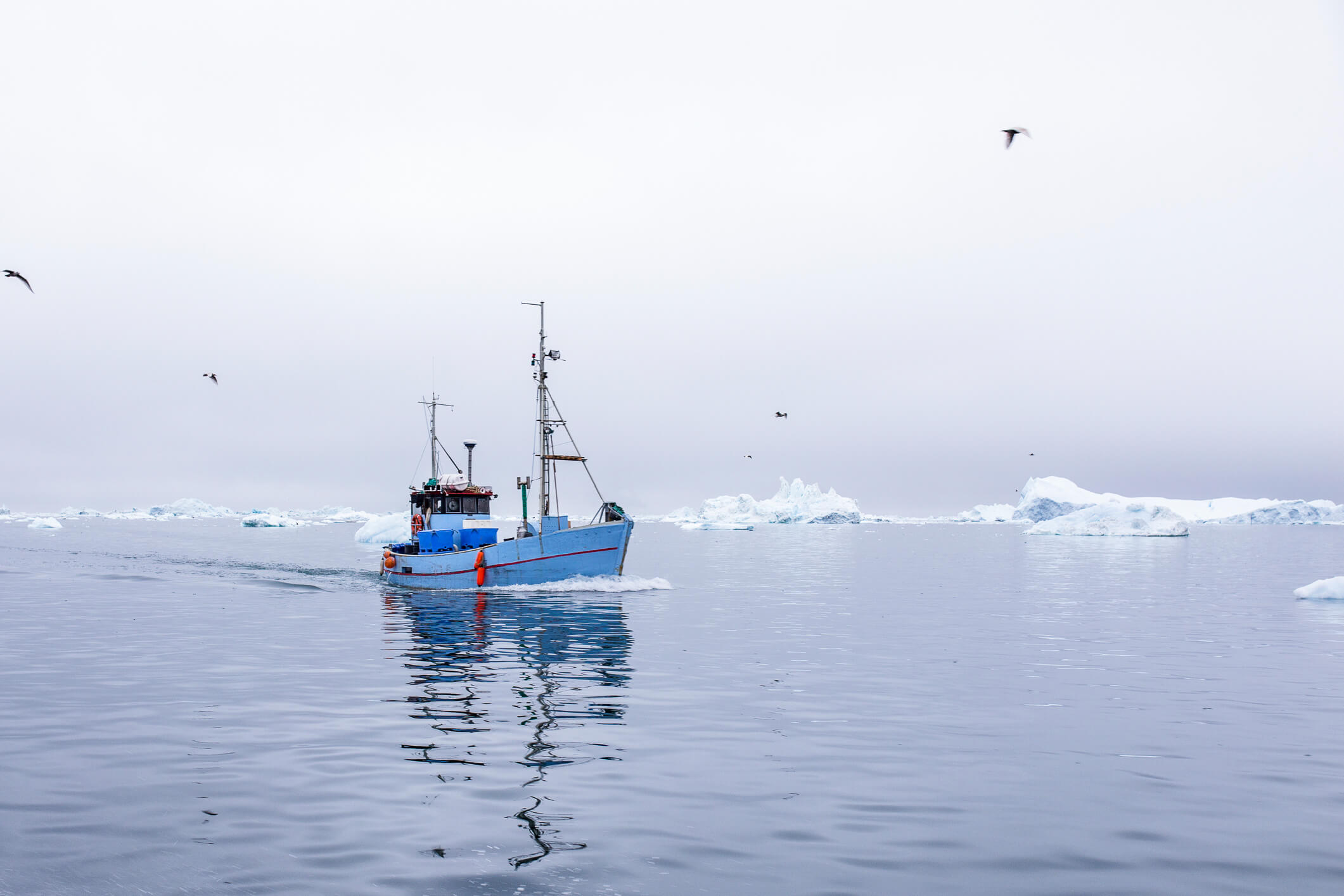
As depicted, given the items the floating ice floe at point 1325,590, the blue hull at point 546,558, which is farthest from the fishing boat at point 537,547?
the floating ice floe at point 1325,590

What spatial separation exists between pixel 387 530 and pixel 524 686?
273 ft

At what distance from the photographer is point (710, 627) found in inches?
1134

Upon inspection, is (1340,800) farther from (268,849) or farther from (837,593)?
(837,593)

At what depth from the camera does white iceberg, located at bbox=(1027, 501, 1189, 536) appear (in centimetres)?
12425

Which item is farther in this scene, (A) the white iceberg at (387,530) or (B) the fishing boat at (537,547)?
(A) the white iceberg at (387,530)

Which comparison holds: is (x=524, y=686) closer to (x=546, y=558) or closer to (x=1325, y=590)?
(x=546, y=558)

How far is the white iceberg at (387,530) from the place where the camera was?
91.0 metres

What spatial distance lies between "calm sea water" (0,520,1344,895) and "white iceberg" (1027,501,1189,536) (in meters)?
106

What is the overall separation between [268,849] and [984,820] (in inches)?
292

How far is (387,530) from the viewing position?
95438 mm

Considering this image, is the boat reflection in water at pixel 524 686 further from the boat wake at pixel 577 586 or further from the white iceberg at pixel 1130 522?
the white iceberg at pixel 1130 522

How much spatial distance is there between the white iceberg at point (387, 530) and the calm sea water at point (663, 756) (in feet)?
199

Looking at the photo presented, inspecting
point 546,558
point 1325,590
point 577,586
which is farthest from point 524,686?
point 1325,590

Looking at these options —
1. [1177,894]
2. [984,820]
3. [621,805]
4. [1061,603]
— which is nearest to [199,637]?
[621,805]
